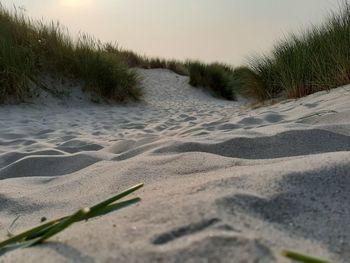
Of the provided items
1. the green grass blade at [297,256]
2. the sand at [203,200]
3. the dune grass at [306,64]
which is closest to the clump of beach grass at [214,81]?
the dune grass at [306,64]

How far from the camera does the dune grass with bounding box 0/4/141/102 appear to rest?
21.3ft

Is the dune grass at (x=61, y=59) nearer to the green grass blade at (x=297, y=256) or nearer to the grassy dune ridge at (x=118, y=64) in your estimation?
the grassy dune ridge at (x=118, y=64)

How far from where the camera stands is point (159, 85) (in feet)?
38.1

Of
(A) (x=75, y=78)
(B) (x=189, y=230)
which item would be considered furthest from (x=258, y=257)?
(A) (x=75, y=78)

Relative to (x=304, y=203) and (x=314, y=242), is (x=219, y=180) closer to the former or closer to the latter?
(x=304, y=203)

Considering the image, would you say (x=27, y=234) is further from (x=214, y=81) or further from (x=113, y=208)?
(x=214, y=81)

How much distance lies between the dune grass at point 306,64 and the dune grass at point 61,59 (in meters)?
2.31

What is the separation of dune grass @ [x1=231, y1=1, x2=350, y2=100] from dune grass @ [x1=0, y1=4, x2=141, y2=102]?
2311 millimetres

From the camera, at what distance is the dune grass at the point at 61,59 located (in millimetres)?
6492

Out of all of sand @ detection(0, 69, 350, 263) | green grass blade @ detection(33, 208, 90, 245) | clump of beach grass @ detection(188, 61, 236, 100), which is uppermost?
clump of beach grass @ detection(188, 61, 236, 100)

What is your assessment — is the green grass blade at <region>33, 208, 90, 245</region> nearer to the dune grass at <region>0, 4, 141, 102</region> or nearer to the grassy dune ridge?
the grassy dune ridge

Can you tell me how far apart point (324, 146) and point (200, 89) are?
33.7 ft

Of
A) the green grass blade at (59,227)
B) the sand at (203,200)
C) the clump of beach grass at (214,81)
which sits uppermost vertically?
the clump of beach grass at (214,81)

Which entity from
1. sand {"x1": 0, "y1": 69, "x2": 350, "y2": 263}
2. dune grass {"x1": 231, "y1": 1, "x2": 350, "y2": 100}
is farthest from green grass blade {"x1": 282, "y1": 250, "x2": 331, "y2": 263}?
dune grass {"x1": 231, "y1": 1, "x2": 350, "y2": 100}
